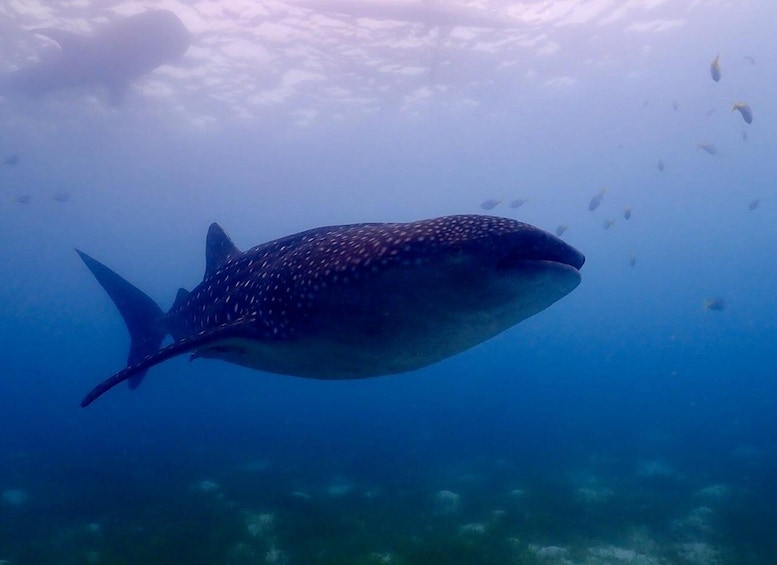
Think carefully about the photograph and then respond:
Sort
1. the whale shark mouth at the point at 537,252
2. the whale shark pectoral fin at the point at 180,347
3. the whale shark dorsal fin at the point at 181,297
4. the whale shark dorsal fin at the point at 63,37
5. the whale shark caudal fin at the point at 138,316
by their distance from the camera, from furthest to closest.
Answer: the whale shark dorsal fin at the point at 63,37
the whale shark caudal fin at the point at 138,316
the whale shark dorsal fin at the point at 181,297
the whale shark pectoral fin at the point at 180,347
the whale shark mouth at the point at 537,252

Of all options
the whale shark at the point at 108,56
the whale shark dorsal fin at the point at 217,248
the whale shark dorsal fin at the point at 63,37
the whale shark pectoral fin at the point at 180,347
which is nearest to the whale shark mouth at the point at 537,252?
the whale shark pectoral fin at the point at 180,347

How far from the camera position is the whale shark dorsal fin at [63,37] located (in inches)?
1214

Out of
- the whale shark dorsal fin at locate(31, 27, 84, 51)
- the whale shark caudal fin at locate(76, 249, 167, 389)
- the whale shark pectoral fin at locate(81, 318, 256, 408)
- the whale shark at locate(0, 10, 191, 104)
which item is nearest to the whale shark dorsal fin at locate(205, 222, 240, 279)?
the whale shark caudal fin at locate(76, 249, 167, 389)

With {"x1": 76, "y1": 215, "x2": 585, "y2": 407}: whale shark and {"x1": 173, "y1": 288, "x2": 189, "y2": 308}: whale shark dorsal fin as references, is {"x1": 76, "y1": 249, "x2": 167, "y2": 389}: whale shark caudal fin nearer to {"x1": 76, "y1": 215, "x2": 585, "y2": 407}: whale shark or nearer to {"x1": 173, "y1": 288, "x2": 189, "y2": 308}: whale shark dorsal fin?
{"x1": 173, "y1": 288, "x2": 189, "y2": 308}: whale shark dorsal fin

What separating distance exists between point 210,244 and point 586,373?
5192 cm

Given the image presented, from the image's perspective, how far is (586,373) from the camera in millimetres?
53812

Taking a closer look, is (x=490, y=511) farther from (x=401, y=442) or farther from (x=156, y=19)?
(x=156, y=19)

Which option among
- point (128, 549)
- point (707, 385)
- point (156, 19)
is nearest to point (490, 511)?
point (128, 549)

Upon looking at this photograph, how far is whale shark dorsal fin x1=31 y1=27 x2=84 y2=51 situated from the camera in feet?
101

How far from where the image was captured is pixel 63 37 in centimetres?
3191

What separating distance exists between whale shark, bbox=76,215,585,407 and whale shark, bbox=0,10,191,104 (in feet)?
102

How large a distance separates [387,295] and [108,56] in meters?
38.8

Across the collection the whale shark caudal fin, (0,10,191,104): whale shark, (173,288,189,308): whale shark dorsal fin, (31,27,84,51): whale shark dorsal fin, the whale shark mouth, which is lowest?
the whale shark caudal fin

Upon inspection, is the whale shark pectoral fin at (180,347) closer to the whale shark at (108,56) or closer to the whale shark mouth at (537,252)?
the whale shark mouth at (537,252)
